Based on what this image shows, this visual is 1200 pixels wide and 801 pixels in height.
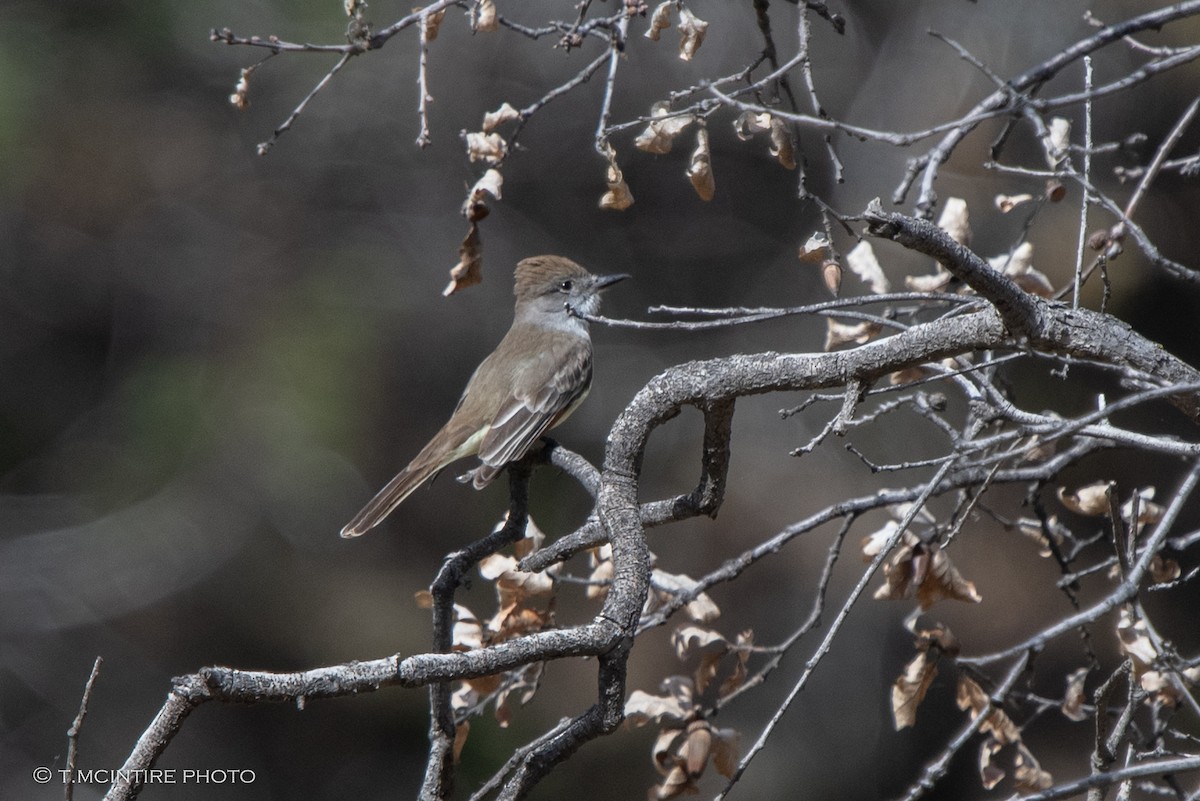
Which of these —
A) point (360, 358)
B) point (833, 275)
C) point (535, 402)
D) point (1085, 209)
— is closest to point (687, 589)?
point (833, 275)

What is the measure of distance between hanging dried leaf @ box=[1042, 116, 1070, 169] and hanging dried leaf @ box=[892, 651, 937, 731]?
116 centimetres

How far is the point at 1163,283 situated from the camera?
6277 millimetres

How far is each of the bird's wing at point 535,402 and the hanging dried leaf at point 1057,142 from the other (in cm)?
182

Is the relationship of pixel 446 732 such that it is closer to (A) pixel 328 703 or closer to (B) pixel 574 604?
(B) pixel 574 604

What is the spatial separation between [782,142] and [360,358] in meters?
3.98

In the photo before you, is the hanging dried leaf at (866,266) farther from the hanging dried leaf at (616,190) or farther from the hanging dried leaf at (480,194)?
the hanging dried leaf at (480,194)

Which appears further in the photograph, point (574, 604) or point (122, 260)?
point (122, 260)

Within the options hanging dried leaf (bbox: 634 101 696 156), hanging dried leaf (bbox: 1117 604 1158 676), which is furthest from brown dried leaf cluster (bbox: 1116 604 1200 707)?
hanging dried leaf (bbox: 634 101 696 156)

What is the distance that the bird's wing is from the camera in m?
4.20

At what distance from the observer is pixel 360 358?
637 centimetres

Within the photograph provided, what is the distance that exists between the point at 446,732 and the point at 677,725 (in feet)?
2.30

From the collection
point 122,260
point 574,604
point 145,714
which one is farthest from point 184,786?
point 122,260

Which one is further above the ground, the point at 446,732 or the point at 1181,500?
the point at 1181,500

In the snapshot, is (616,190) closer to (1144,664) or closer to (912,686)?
(912,686)
